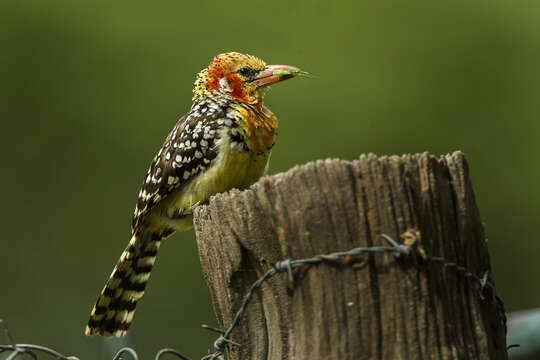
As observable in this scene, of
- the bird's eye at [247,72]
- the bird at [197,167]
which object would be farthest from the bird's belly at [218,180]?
the bird's eye at [247,72]

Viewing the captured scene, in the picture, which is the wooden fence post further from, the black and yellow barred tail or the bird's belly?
the black and yellow barred tail

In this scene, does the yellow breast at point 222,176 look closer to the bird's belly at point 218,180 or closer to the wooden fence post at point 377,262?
the bird's belly at point 218,180

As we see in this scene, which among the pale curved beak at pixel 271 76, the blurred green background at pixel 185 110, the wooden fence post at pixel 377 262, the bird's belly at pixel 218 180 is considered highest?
the blurred green background at pixel 185 110

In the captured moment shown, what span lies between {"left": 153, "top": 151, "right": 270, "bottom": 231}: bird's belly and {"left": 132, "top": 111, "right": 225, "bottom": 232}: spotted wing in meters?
0.05

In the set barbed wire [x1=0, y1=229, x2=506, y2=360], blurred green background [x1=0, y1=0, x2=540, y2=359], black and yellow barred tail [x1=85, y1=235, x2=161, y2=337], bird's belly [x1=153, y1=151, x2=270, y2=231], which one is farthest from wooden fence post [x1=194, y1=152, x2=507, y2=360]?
blurred green background [x1=0, y1=0, x2=540, y2=359]

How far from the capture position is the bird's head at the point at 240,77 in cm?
494

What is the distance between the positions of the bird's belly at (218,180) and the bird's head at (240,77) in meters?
0.50

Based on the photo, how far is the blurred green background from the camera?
28.3ft

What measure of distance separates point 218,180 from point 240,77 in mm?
884

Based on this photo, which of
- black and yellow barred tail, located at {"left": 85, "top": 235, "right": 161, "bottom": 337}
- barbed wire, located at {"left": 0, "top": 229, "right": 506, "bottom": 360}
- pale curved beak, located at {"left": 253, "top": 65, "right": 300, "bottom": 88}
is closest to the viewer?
barbed wire, located at {"left": 0, "top": 229, "right": 506, "bottom": 360}

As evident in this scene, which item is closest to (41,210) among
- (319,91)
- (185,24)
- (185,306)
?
(185,306)

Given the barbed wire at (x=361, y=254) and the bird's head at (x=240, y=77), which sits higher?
the bird's head at (x=240, y=77)

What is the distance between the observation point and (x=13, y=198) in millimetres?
10500

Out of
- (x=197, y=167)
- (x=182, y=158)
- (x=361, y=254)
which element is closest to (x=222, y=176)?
(x=197, y=167)
